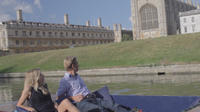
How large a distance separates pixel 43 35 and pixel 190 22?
38.5 metres

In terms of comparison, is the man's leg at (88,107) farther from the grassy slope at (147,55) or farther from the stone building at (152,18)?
the stone building at (152,18)

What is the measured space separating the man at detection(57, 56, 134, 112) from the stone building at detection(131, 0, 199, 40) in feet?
199

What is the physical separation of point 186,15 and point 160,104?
6597cm

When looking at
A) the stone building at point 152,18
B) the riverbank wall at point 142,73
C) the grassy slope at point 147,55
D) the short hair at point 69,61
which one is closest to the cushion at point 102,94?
the short hair at point 69,61

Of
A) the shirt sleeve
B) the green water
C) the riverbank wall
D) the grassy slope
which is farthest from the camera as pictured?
the grassy slope

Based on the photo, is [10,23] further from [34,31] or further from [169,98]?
[169,98]

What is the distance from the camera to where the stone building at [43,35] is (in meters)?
66.4

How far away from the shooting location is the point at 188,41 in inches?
1158

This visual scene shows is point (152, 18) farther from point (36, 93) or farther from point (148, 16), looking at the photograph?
point (36, 93)

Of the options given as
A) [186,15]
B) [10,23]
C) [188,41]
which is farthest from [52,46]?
[188,41]

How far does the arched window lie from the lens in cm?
6656

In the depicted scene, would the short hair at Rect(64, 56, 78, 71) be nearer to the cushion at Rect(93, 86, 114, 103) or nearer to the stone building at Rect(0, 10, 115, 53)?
the cushion at Rect(93, 86, 114, 103)

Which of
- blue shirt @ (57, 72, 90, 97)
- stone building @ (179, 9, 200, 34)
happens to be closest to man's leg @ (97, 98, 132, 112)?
blue shirt @ (57, 72, 90, 97)

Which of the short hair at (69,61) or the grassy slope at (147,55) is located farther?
the grassy slope at (147,55)
